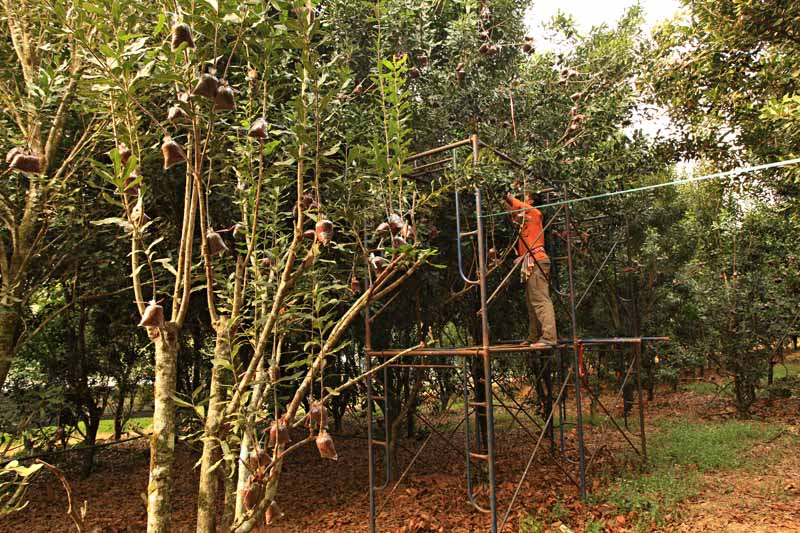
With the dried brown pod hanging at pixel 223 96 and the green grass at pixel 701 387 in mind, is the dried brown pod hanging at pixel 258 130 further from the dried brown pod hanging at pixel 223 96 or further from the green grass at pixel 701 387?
the green grass at pixel 701 387

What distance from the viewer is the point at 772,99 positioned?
5.31 metres

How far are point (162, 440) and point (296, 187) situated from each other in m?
2.91

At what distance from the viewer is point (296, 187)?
4.59 m

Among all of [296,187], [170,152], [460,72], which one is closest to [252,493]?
[170,152]

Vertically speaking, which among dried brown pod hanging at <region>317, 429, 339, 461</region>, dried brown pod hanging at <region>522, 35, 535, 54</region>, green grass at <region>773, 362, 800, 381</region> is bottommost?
green grass at <region>773, 362, 800, 381</region>

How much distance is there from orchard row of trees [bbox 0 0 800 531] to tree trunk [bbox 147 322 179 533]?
0.01 meters

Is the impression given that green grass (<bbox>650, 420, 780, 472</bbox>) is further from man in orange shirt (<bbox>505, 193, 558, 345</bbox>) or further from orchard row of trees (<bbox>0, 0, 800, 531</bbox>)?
man in orange shirt (<bbox>505, 193, 558, 345</bbox>)

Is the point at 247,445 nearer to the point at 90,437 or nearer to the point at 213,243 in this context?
the point at 213,243

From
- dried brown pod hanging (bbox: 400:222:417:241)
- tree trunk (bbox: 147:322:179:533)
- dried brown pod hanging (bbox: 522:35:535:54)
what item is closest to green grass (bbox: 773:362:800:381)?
dried brown pod hanging (bbox: 522:35:535:54)

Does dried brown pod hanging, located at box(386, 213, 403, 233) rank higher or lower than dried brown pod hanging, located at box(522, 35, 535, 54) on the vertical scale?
lower

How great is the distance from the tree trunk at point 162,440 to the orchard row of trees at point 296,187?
12 millimetres

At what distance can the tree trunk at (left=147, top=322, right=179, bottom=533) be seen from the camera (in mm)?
2002

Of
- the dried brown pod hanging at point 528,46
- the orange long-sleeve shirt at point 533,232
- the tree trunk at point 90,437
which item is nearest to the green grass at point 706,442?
the orange long-sleeve shirt at point 533,232

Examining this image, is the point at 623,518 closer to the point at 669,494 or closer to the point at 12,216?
the point at 669,494
